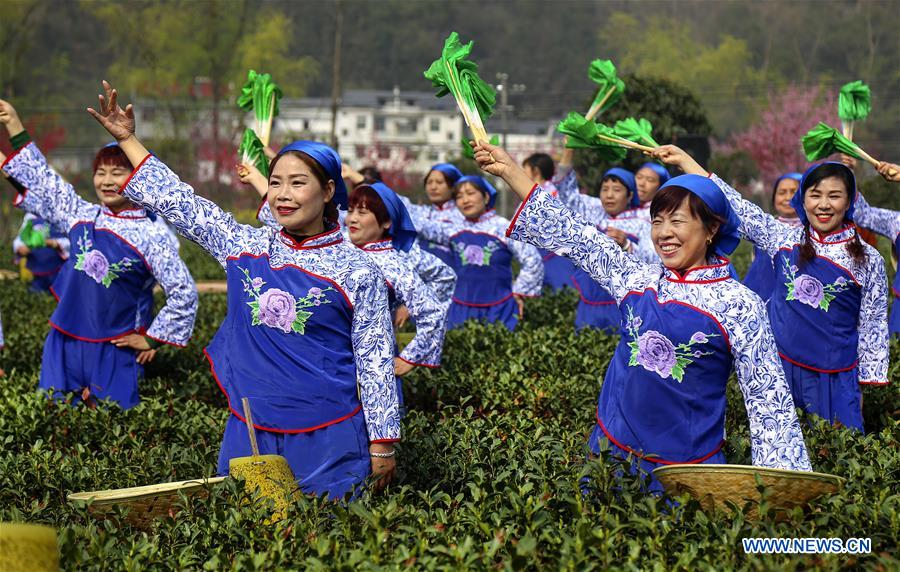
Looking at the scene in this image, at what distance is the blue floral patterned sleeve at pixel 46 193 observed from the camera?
6.65 m

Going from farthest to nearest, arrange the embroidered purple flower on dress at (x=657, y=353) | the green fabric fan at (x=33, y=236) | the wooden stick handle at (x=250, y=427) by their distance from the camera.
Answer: the green fabric fan at (x=33, y=236) < the embroidered purple flower on dress at (x=657, y=353) < the wooden stick handle at (x=250, y=427)

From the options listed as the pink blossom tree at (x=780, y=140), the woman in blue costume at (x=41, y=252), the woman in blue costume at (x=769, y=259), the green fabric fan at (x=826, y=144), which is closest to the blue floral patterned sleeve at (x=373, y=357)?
the green fabric fan at (x=826, y=144)

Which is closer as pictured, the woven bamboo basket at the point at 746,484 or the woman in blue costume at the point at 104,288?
the woven bamboo basket at the point at 746,484

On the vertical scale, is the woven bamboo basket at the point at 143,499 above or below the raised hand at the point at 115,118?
below

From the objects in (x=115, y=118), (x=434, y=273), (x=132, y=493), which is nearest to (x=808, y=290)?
(x=434, y=273)

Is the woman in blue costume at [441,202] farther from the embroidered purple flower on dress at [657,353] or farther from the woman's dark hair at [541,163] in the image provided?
the embroidered purple flower on dress at [657,353]

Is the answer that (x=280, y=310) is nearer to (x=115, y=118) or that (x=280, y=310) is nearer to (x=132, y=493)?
(x=132, y=493)

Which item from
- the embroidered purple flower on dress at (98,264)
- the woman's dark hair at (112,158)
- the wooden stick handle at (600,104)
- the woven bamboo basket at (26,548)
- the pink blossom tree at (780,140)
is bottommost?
the woven bamboo basket at (26,548)

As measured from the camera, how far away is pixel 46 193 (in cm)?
676

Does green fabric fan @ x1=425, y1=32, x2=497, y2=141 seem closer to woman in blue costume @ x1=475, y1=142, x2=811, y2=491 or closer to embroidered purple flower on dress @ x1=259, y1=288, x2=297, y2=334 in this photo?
woman in blue costume @ x1=475, y1=142, x2=811, y2=491

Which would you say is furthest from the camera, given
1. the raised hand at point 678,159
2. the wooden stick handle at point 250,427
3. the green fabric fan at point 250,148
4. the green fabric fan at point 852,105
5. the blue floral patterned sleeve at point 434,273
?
the green fabric fan at point 852,105

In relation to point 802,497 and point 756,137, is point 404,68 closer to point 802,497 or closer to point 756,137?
point 756,137

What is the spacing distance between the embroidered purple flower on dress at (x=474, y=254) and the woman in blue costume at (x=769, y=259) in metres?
2.55

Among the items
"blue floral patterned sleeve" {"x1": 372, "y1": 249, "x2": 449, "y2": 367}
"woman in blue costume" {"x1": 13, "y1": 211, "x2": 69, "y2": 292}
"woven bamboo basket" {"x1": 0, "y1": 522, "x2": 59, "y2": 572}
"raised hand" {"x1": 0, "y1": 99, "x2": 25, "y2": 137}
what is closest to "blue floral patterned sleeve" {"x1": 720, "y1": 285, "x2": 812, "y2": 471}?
"blue floral patterned sleeve" {"x1": 372, "y1": 249, "x2": 449, "y2": 367}
